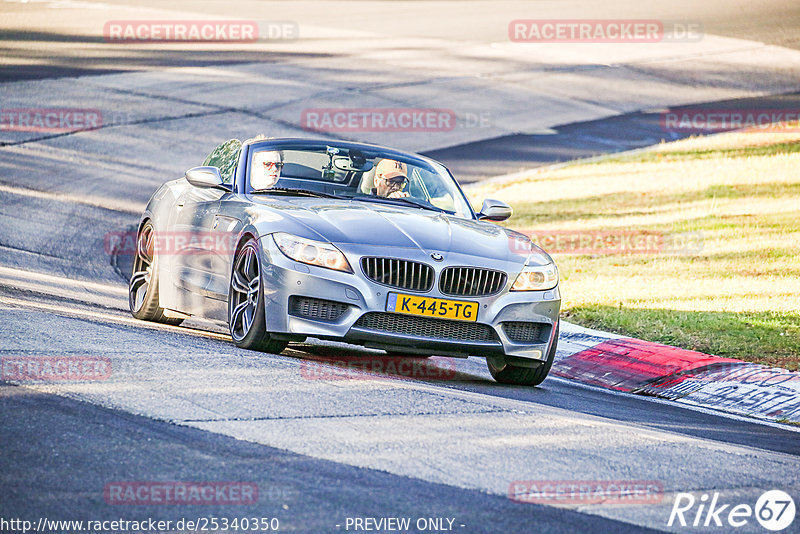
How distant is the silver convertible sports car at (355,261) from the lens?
8031 millimetres

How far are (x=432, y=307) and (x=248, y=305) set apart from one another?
1.28 m

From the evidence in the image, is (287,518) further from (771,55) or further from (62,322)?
(771,55)

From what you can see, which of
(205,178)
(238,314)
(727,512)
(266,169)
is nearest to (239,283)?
(238,314)

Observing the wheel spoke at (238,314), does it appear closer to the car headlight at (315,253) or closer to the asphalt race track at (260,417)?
the asphalt race track at (260,417)

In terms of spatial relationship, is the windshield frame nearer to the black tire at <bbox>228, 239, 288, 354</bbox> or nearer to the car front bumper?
the black tire at <bbox>228, 239, 288, 354</bbox>

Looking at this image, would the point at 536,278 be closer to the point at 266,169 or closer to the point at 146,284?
the point at 266,169

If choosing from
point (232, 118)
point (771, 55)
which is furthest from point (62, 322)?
point (771, 55)

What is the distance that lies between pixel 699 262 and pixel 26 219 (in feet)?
27.4

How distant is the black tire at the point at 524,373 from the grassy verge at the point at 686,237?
219 cm

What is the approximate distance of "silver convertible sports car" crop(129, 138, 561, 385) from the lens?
8.03m

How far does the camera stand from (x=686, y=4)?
44.9 meters

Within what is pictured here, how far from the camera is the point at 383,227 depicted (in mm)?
8406

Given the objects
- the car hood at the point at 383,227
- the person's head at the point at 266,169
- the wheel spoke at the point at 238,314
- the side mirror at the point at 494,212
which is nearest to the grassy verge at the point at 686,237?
the side mirror at the point at 494,212

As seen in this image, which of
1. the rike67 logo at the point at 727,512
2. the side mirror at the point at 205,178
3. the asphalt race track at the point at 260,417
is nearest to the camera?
the asphalt race track at the point at 260,417
